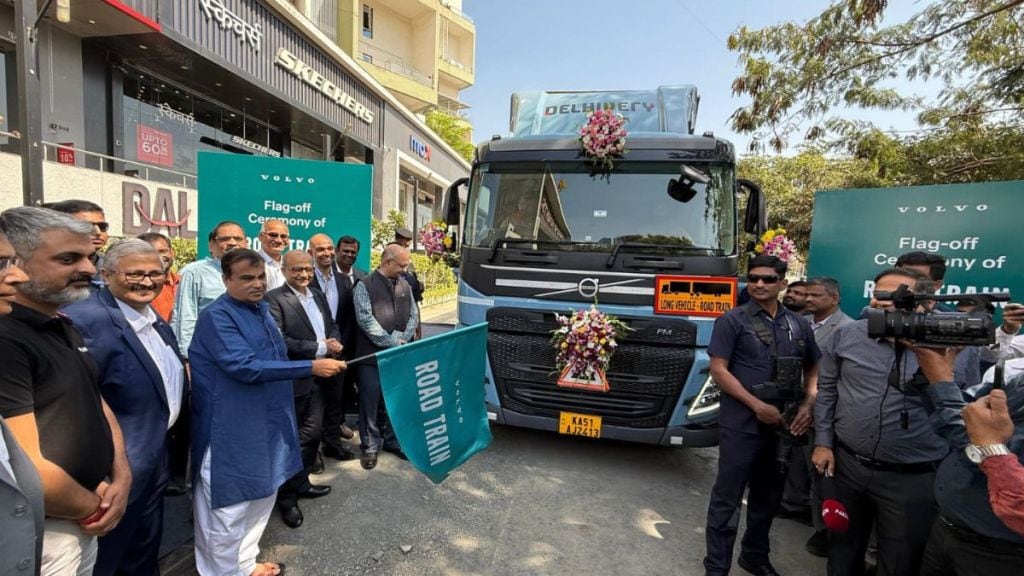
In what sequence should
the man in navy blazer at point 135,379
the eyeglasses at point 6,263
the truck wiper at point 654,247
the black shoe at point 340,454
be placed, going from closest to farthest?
the eyeglasses at point 6,263
the man in navy blazer at point 135,379
the truck wiper at point 654,247
the black shoe at point 340,454

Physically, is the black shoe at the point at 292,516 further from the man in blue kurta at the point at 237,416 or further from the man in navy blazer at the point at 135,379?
the man in navy blazer at the point at 135,379

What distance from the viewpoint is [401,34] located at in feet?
91.5

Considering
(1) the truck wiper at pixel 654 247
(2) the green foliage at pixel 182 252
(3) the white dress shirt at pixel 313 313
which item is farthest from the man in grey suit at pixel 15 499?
(2) the green foliage at pixel 182 252

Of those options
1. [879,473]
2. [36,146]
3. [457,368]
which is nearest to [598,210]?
[457,368]

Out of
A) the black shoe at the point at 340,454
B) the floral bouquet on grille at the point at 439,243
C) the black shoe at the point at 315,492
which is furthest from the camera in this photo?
the floral bouquet on grille at the point at 439,243

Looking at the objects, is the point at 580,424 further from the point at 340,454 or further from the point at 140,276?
the point at 140,276

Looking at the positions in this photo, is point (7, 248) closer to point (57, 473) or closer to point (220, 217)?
point (57, 473)

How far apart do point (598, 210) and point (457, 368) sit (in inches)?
71.0

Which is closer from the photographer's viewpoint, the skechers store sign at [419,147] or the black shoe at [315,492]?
the black shoe at [315,492]

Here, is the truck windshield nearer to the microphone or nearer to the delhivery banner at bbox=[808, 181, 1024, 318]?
the delhivery banner at bbox=[808, 181, 1024, 318]

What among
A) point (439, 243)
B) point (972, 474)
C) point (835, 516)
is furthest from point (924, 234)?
point (439, 243)

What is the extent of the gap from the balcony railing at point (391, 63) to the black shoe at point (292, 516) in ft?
87.0

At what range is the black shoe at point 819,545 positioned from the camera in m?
2.88

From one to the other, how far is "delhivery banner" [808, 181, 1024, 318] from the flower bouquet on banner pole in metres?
2.15
